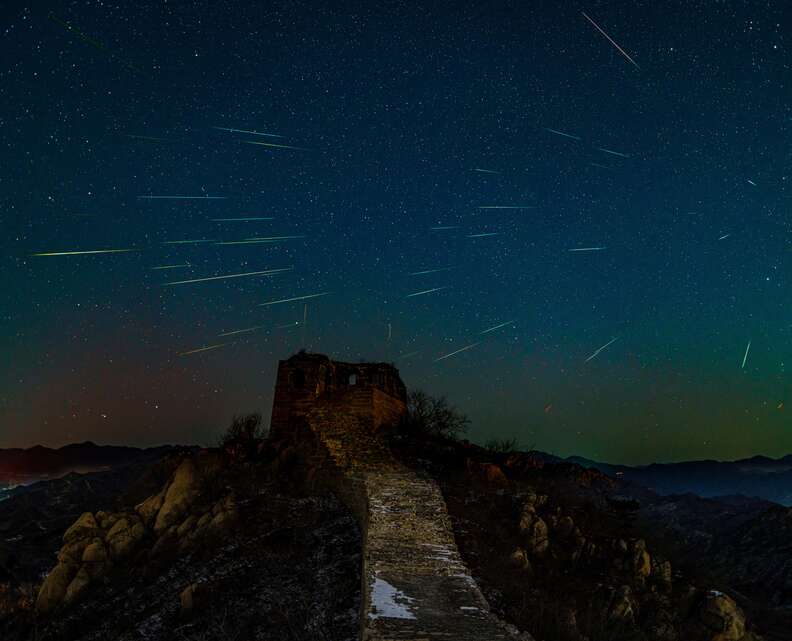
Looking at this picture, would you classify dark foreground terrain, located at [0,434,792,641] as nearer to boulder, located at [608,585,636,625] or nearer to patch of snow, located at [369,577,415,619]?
boulder, located at [608,585,636,625]

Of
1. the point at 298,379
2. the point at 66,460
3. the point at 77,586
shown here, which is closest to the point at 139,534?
the point at 77,586

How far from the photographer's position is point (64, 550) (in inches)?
917

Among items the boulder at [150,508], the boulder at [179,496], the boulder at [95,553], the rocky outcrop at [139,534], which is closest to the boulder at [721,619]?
the rocky outcrop at [139,534]

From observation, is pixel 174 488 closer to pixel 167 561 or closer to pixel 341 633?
pixel 167 561

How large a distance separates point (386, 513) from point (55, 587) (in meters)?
13.3

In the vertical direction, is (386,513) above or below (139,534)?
above

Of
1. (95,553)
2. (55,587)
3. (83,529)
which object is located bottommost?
(55,587)

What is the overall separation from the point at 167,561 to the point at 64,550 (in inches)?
206

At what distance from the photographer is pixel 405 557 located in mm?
14188

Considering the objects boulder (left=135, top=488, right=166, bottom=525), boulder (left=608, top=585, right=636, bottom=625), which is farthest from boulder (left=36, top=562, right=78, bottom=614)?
boulder (left=608, top=585, right=636, bottom=625)

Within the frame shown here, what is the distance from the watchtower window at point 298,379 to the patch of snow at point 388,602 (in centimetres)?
1887

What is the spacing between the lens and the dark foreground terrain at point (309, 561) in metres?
16.1

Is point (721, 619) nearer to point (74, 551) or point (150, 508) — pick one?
point (150, 508)

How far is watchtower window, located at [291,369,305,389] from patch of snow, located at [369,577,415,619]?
1887 centimetres
